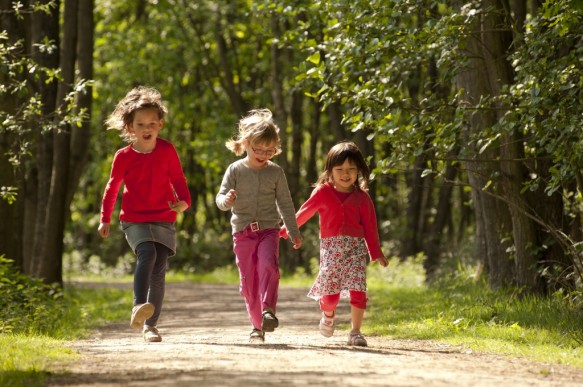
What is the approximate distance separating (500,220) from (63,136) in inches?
269

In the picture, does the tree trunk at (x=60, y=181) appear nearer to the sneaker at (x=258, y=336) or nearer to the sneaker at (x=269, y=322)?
the sneaker at (x=258, y=336)

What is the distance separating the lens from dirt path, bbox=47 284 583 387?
6.69 meters

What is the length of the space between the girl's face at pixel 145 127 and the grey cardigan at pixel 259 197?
75 centimetres

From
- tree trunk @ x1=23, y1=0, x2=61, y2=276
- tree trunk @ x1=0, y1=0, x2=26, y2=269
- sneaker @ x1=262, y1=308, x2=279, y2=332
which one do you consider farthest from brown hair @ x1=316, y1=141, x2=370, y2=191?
tree trunk @ x1=23, y1=0, x2=61, y2=276

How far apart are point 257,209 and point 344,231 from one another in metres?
0.86

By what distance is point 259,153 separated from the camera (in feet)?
31.2

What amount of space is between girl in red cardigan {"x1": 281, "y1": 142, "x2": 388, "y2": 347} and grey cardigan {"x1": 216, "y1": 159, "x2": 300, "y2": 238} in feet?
0.89

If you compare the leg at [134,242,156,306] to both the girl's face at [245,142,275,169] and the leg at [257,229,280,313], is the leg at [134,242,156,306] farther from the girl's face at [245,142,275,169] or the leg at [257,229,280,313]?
the girl's face at [245,142,275,169]

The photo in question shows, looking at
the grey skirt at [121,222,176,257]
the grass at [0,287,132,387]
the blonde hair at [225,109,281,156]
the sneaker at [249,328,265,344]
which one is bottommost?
the grass at [0,287,132,387]

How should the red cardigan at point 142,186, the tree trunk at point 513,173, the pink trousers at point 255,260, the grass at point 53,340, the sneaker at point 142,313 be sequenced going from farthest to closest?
the tree trunk at point 513,173
the red cardigan at point 142,186
the pink trousers at point 255,260
the sneaker at point 142,313
the grass at point 53,340

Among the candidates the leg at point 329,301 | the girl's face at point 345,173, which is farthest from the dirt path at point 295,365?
the girl's face at point 345,173

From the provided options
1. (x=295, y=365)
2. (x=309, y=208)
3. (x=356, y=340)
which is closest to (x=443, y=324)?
(x=356, y=340)

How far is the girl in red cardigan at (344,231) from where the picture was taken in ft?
32.1

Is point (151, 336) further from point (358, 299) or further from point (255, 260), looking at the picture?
point (358, 299)
